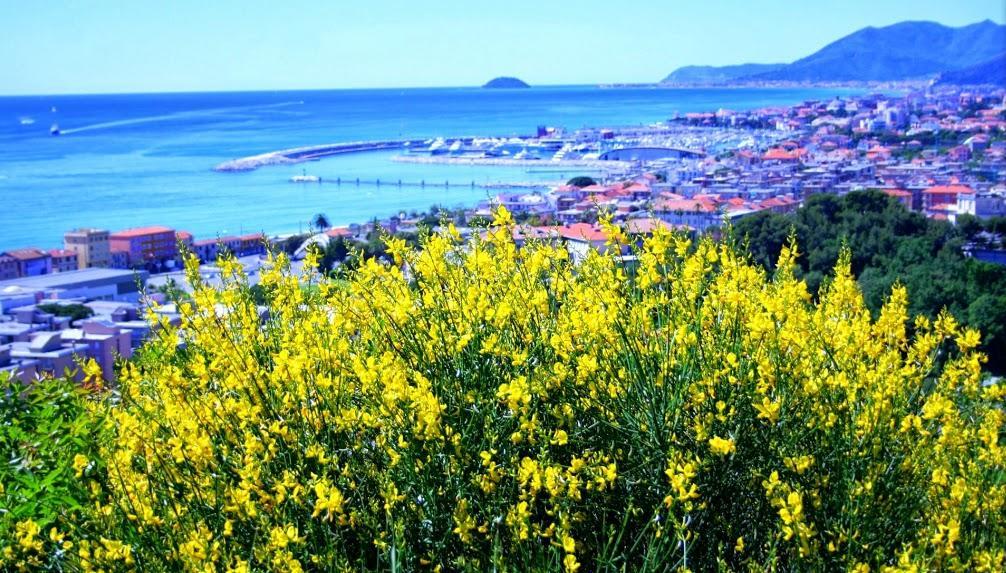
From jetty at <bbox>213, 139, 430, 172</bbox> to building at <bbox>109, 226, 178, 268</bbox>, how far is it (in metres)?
24.0

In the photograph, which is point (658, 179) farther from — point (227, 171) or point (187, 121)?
point (187, 121)


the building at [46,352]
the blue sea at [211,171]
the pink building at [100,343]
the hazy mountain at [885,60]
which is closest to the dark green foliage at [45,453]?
the blue sea at [211,171]

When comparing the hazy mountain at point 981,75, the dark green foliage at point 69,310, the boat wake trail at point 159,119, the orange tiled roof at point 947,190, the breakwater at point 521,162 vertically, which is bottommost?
the dark green foliage at point 69,310

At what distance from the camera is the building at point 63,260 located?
27.8 m

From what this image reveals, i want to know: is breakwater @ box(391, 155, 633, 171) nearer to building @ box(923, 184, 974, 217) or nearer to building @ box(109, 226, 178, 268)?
building @ box(923, 184, 974, 217)

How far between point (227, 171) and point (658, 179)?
78.3 ft

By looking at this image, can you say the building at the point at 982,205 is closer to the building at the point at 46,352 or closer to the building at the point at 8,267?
the building at the point at 46,352

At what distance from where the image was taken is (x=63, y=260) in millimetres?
28000

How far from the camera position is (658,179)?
42.8 meters

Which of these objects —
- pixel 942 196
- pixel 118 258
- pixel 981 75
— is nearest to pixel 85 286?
pixel 118 258

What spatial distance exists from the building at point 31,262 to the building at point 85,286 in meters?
2.38

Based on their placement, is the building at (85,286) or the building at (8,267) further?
the building at (8,267)

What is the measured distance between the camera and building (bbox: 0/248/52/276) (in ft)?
86.9

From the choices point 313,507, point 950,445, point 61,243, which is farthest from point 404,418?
point 61,243
